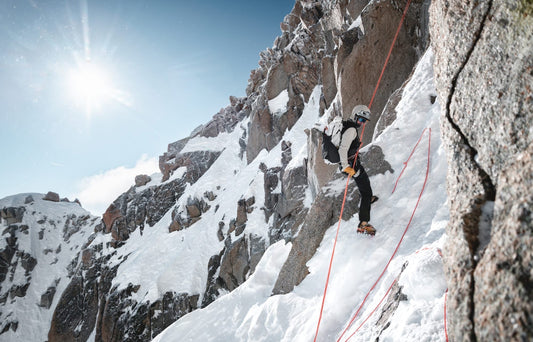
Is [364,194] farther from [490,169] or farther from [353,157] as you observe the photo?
[490,169]

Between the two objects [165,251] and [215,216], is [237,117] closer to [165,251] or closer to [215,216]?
[215,216]

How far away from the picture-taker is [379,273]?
464 cm

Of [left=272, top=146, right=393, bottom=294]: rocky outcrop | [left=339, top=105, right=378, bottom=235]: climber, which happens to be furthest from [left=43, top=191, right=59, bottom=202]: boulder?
[left=339, top=105, right=378, bottom=235]: climber


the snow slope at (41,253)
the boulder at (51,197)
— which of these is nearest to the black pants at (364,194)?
the snow slope at (41,253)

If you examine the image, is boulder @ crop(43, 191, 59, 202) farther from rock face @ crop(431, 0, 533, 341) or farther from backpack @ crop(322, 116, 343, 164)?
rock face @ crop(431, 0, 533, 341)

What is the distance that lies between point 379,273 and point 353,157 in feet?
7.94

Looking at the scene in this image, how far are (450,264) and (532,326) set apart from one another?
3.32 feet

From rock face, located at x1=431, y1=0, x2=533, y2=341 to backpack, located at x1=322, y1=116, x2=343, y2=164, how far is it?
10.0ft

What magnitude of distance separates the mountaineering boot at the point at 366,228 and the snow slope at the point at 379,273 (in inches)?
4.7

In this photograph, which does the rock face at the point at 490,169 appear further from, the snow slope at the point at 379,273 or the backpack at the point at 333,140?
the backpack at the point at 333,140

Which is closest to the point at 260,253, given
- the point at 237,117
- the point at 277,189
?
the point at 277,189

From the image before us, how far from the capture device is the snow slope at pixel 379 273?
10.3 ft

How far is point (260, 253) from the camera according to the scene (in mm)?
23547

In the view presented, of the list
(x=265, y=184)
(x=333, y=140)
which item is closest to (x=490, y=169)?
(x=333, y=140)
